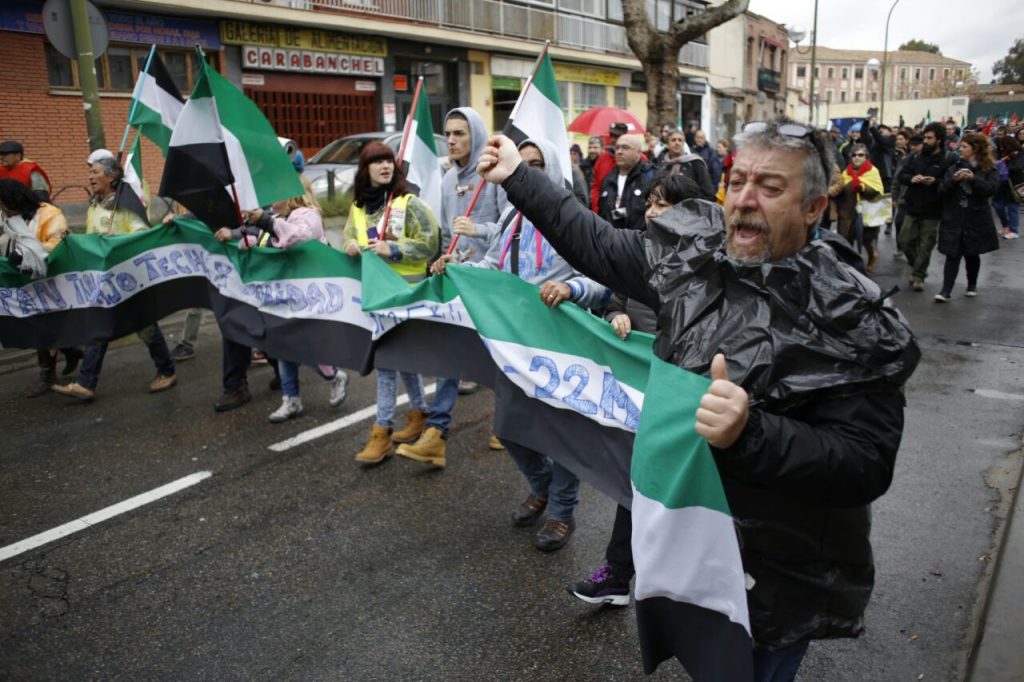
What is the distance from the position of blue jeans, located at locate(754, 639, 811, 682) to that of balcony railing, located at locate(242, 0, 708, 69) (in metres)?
22.2

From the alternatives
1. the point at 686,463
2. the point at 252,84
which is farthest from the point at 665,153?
the point at 252,84

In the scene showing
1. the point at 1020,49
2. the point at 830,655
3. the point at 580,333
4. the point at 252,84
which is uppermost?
the point at 1020,49

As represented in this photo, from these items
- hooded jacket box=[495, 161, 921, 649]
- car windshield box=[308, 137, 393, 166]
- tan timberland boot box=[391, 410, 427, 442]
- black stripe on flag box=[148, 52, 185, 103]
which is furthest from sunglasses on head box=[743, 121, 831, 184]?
car windshield box=[308, 137, 393, 166]

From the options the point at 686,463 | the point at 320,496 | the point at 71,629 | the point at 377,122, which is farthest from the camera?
the point at 377,122

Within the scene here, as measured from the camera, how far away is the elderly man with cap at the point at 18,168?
28.5 ft

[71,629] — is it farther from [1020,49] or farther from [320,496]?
[1020,49]

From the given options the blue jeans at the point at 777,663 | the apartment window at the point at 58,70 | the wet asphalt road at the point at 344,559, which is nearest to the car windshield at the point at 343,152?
the apartment window at the point at 58,70

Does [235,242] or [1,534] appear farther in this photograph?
[235,242]

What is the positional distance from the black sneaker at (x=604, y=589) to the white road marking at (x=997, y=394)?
4.36 meters

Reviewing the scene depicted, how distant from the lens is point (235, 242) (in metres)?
5.97

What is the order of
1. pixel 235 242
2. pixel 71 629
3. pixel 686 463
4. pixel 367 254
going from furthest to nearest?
1. pixel 235 242
2. pixel 367 254
3. pixel 71 629
4. pixel 686 463

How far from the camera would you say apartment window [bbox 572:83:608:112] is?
34094 millimetres

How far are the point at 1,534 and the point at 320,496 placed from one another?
5.25ft

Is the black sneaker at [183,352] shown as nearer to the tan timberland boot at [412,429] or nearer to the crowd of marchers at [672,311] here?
the crowd of marchers at [672,311]
